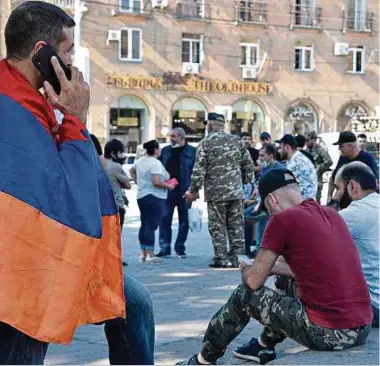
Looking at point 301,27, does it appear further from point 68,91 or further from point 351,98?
point 68,91

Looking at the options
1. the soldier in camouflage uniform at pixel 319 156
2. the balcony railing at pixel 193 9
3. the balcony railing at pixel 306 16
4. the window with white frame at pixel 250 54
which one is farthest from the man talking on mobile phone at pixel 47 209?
the balcony railing at pixel 306 16

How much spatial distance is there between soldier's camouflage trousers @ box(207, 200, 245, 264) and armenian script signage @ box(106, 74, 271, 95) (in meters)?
25.5

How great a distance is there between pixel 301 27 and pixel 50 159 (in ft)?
124

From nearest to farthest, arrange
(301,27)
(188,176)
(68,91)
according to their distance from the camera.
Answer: (68,91), (188,176), (301,27)

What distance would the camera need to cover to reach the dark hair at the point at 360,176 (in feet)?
19.7

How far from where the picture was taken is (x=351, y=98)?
40.3 m

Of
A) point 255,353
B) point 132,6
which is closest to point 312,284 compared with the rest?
point 255,353

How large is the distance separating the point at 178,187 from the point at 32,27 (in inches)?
334

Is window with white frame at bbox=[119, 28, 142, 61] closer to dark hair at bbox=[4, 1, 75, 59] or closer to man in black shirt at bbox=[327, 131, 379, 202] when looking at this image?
man in black shirt at bbox=[327, 131, 379, 202]

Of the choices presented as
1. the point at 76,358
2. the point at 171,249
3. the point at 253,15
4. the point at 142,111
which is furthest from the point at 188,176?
the point at 253,15

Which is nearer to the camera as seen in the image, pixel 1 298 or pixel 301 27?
pixel 1 298

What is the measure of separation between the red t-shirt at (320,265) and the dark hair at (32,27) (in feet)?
7.74

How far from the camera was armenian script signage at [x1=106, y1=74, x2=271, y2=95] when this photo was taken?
34.9 m

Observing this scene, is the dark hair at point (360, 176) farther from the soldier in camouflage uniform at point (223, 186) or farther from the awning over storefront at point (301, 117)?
the awning over storefront at point (301, 117)
